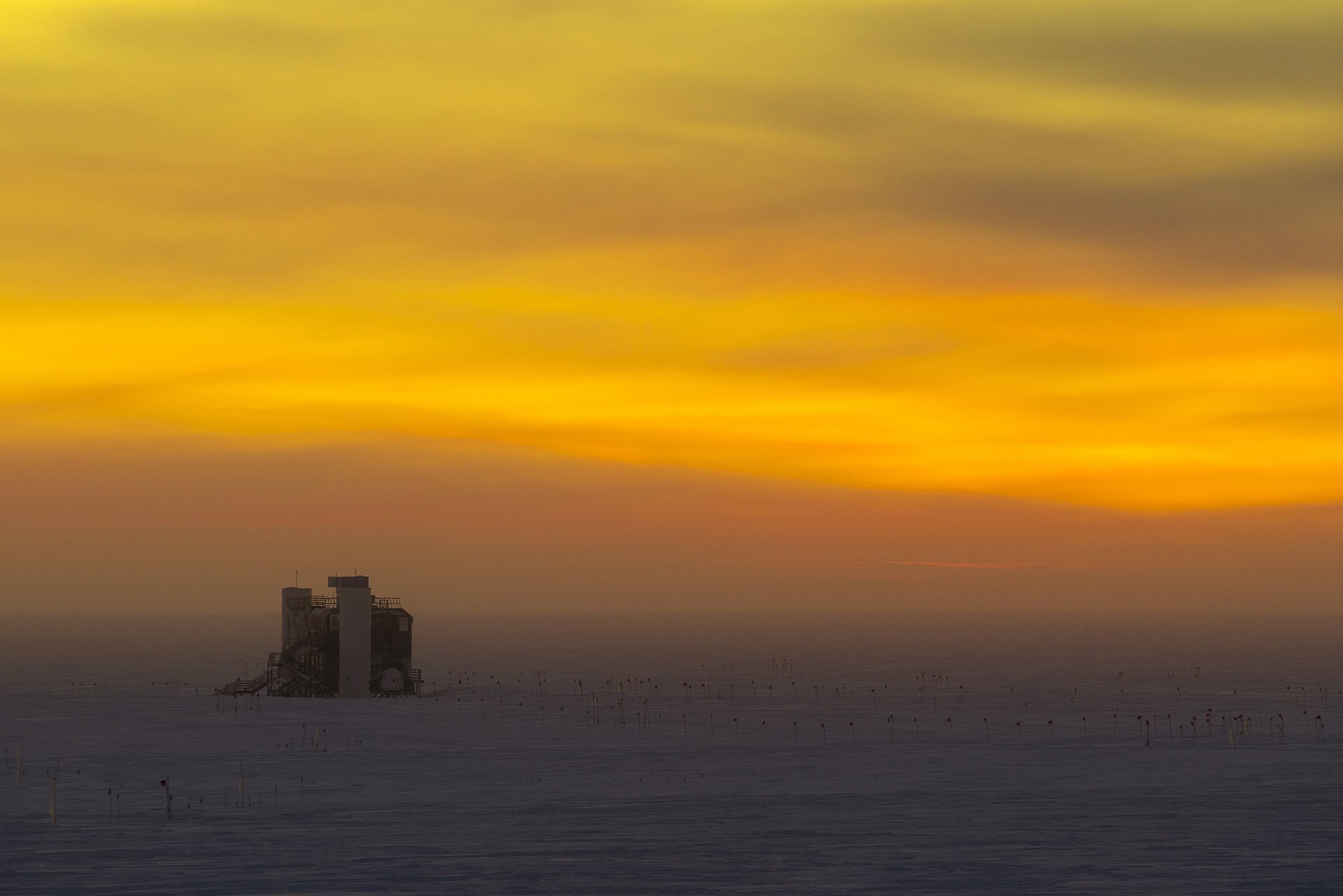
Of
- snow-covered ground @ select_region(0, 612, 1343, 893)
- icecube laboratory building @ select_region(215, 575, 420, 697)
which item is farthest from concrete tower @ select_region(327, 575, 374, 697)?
snow-covered ground @ select_region(0, 612, 1343, 893)

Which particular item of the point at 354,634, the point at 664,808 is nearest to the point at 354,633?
the point at 354,634

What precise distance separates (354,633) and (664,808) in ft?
347

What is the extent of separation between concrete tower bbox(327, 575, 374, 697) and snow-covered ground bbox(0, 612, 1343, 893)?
31.7 meters

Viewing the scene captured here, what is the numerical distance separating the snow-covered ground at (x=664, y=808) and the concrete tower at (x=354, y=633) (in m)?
31.7

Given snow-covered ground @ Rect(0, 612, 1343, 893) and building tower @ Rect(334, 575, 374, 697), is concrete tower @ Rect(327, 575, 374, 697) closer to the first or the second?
building tower @ Rect(334, 575, 374, 697)

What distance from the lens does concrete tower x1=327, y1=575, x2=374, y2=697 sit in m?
196

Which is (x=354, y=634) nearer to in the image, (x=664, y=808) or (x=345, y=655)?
(x=345, y=655)

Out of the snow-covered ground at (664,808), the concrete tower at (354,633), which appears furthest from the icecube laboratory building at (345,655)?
the snow-covered ground at (664,808)

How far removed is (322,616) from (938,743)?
8790 cm

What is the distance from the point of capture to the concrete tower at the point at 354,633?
641ft

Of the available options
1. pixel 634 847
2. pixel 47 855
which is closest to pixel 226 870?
pixel 47 855

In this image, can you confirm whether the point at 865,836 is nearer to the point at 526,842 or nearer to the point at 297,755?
the point at 526,842

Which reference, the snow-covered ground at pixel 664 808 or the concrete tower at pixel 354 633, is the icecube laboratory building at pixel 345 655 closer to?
the concrete tower at pixel 354 633

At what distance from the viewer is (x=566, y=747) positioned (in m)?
137
